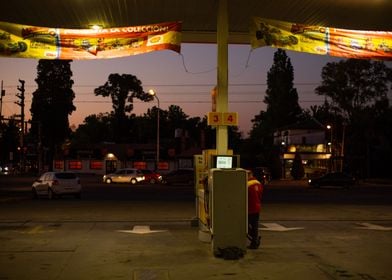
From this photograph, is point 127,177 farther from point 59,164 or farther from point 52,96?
point 52,96

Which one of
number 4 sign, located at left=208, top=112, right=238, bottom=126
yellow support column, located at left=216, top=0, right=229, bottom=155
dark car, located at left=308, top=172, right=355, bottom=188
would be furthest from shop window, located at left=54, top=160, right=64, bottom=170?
number 4 sign, located at left=208, top=112, right=238, bottom=126

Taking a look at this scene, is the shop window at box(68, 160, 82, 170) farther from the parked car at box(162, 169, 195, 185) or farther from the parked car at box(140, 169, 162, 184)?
the parked car at box(162, 169, 195, 185)

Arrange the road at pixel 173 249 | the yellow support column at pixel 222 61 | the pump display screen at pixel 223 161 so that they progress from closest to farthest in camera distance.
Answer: the road at pixel 173 249 → the pump display screen at pixel 223 161 → the yellow support column at pixel 222 61

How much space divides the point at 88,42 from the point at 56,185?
18.0m

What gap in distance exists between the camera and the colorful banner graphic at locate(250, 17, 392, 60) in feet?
47.4

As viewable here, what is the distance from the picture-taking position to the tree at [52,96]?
284 ft

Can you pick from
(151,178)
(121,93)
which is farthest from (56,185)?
(121,93)

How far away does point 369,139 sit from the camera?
67938 millimetres

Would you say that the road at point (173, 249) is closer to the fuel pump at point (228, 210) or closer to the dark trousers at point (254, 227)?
the dark trousers at point (254, 227)

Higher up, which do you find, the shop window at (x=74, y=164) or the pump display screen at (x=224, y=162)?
the pump display screen at (x=224, y=162)

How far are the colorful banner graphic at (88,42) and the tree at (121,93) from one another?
90805mm

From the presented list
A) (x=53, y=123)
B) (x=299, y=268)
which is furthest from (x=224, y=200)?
(x=53, y=123)

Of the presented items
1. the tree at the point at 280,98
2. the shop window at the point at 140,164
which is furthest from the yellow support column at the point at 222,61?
the tree at the point at 280,98

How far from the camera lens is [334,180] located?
5234 cm
